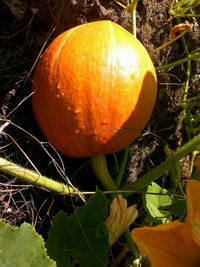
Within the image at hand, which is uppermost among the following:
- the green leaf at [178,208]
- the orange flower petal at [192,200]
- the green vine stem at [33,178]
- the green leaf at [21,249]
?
the orange flower petal at [192,200]

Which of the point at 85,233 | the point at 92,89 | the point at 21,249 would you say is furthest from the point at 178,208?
the point at 21,249

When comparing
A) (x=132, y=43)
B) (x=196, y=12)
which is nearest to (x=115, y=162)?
(x=132, y=43)

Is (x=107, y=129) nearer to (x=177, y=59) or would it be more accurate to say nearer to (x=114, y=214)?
(x=114, y=214)

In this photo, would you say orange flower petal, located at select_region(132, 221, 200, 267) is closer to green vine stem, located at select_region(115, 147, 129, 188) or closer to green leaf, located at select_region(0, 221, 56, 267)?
green leaf, located at select_region(0, 221, 56, 267)

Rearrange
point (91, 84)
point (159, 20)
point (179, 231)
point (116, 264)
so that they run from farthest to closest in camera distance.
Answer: point (159, 20) → point (116, 264) → point (91, 84) → point (179, 231)

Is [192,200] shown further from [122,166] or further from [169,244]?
[122,166]

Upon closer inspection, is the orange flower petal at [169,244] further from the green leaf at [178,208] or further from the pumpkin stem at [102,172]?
the pumpkin stem at [102,172]

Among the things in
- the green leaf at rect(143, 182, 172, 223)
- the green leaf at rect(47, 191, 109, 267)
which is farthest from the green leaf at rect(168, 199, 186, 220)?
the green leaf at rect(47, 191, 109, 267)

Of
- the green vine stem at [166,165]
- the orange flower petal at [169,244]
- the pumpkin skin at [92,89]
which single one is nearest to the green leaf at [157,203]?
the green vine stem at [166,165]
